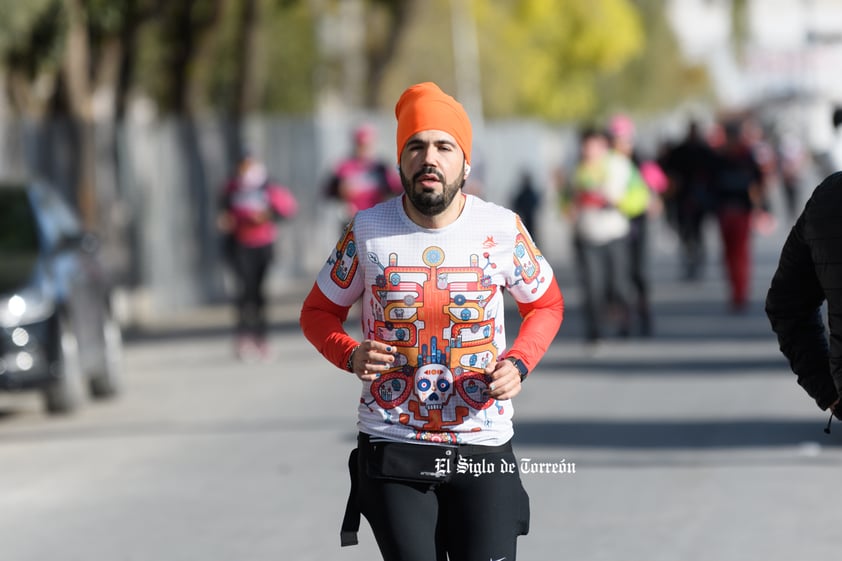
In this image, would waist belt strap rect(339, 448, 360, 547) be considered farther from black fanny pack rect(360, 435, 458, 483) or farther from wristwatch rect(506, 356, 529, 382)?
wristwatch rect(506, 356, 529, 382)

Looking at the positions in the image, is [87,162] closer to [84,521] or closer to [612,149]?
[612,149]

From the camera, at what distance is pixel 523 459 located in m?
7.39

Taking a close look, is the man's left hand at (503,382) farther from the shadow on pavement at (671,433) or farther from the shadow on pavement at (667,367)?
the shadow on pavement at (667,367)

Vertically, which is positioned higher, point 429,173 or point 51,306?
point 429,173

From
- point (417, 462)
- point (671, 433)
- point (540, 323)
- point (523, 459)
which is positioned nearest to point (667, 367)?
point (671, 433)

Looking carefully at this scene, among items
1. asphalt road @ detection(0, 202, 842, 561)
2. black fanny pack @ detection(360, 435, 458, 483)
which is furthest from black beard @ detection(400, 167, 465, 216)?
asphalt road @ detection(0, 202, 842, 561)

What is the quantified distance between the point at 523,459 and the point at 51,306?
6.08m

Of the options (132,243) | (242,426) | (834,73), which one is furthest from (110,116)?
(834,73)

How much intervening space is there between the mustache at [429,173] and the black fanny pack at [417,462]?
672 mm

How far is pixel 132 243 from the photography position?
23391mm

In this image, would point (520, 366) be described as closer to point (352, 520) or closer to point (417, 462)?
point (417, 462)

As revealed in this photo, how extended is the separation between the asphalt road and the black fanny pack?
913 mm

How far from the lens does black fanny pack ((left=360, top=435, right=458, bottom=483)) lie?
190 inches

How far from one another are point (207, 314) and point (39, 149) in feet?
10.6
